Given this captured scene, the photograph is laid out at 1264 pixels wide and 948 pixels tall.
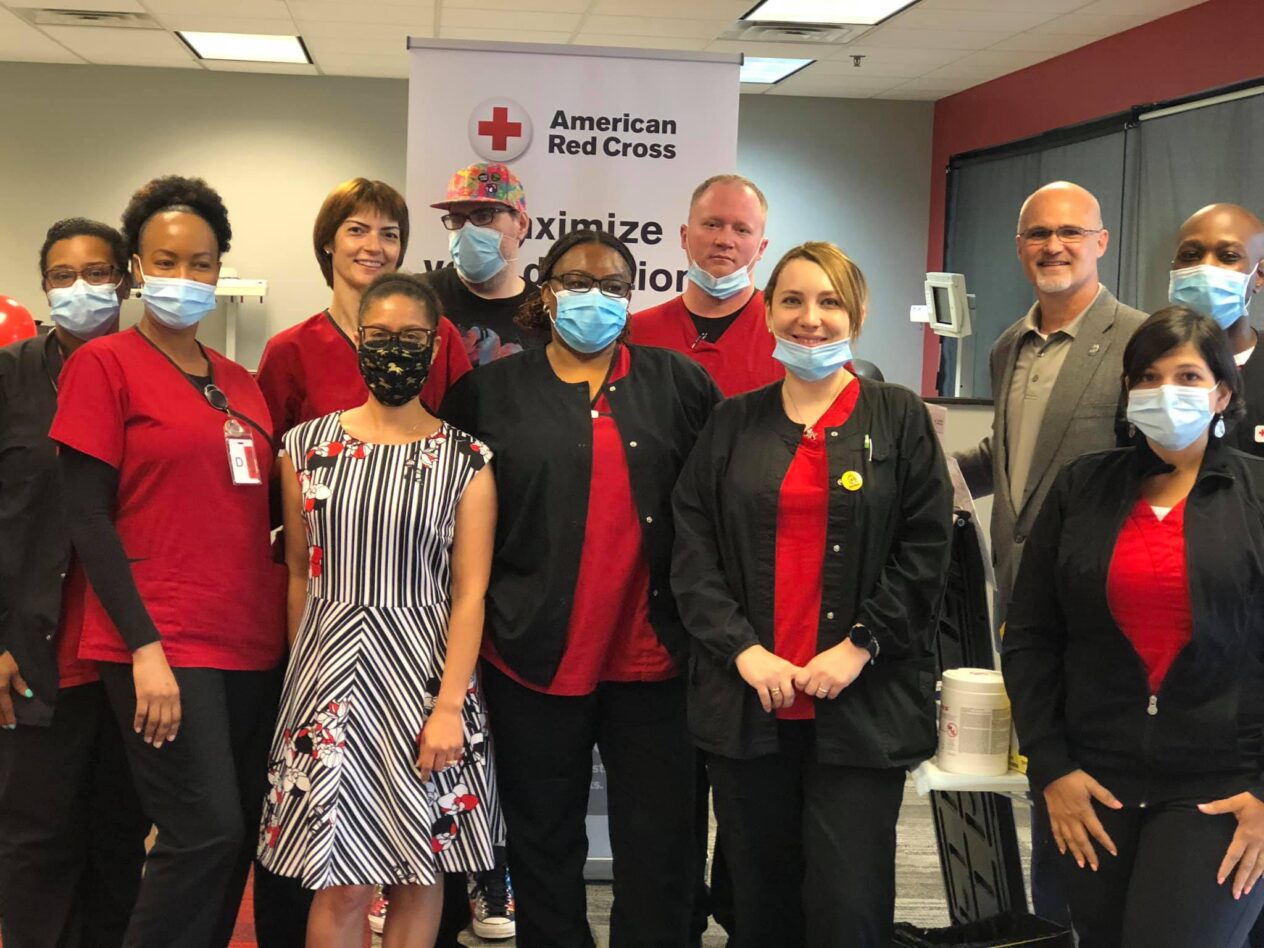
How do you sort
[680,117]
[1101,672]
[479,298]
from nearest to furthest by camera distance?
[1101,672] < [479,298] < [680,117]

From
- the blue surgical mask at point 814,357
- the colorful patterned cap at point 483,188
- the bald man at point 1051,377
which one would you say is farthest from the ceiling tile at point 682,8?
the blue surgical mask at point 814,357

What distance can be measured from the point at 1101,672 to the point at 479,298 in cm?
167

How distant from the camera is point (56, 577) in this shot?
2152 mm

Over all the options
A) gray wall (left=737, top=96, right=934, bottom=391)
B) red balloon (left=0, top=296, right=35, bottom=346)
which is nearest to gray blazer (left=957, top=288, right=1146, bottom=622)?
red balloon (left=0, top=296, right=35, bottom=346)

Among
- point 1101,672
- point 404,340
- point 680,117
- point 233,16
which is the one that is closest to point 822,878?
point 1101,672

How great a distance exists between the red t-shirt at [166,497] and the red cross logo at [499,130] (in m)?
1.55

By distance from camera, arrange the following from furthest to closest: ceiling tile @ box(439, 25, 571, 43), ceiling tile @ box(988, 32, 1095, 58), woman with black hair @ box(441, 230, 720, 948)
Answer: ceiling tile @ box(439, 25, 571, 43), ceiling tile @ box(988, 32, 1095, 58), woman with black hair @ box(441, 230, 720, 948)

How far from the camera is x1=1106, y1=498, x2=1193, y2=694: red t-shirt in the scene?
1883 mm

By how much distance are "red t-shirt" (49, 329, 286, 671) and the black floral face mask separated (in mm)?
277

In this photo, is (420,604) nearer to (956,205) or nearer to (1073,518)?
(1073,518)

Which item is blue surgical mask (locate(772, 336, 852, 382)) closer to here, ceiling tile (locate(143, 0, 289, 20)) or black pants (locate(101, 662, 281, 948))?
black pants (locate(101, 662, 281, 948))

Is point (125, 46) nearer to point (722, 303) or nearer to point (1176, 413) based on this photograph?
point (722, 303)

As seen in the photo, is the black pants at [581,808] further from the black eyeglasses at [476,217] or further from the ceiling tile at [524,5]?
the ceiling tile at [524,5]

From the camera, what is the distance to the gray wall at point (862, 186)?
388 inches
